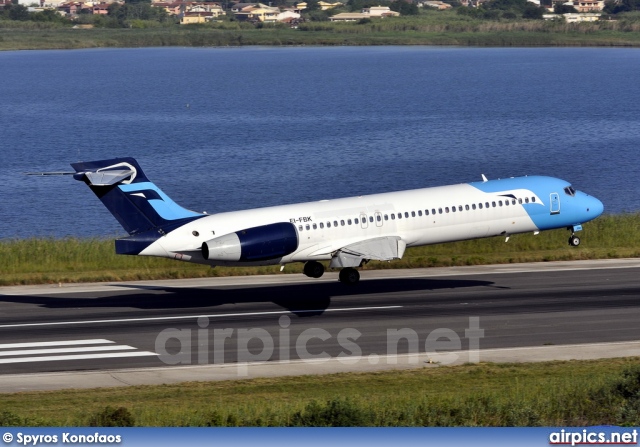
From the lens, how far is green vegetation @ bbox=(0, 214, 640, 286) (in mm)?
48750

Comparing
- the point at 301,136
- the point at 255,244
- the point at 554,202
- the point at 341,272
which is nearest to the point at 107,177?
the point at 255,244

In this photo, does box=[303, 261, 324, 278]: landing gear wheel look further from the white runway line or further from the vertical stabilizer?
the white runway line

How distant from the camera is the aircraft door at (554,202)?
4725 centimetres

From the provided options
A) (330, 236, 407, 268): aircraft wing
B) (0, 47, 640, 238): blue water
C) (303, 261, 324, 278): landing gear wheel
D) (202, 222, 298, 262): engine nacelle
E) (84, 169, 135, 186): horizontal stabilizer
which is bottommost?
(0, 47, 640, 238): blue water

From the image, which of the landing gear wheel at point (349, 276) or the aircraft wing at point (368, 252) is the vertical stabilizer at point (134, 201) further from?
the landing gear wheel at point (349, 276)

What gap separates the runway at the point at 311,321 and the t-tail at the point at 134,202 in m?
3.16

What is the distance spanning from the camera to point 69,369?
3228 cm

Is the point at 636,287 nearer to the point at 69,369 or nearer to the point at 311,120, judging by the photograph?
the point at 69,369

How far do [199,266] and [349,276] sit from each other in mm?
8903

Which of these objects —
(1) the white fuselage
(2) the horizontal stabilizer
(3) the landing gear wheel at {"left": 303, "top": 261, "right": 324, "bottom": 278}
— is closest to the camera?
(2) the horizontal stabilizer

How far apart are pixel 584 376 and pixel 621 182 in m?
66.2

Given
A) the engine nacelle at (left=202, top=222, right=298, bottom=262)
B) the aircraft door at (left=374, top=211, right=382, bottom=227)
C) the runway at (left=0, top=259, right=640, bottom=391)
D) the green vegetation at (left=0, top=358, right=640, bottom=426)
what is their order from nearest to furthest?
the green vegetation at (left=0, top=358, right=640, bottom=426), the runway at (left=0, top=259, right=640, bottom=391), the engine nacelle at (left=202, top=222, right=298, bottom=262), the aircraft door at (left=374, top=211, right=382, bottom=227)

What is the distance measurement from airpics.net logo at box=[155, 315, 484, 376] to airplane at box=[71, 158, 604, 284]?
368cm

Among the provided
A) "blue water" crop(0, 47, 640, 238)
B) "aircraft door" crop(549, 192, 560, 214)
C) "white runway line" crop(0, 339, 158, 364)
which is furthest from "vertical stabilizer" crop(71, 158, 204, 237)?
"blue water" crop(0, 47, 640, 238)
